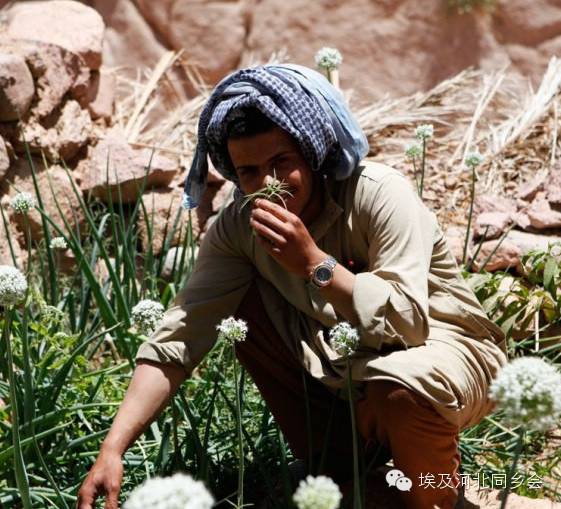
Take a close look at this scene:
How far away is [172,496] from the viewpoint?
118 centimetres

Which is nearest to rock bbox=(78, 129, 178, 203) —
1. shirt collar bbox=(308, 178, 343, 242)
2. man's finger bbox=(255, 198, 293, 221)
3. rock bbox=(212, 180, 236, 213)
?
rock bbox=(212, 180, 236, 213)

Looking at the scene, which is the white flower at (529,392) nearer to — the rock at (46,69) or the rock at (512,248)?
the rock at (512,248)

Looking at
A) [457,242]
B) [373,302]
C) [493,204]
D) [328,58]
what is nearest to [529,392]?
[373,302]

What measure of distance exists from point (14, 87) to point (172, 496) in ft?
11.6

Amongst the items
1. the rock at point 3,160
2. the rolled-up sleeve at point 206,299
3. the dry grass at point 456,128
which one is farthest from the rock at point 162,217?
the rolled-up sleeve at point 206,299

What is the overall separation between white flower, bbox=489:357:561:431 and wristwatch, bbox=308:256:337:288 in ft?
2.71

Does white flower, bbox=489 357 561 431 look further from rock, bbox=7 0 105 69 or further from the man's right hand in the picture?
rock, bbox=7 0 105 69

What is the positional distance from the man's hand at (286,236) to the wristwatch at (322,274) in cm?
1

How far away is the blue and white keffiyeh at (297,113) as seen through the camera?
8.01 feet

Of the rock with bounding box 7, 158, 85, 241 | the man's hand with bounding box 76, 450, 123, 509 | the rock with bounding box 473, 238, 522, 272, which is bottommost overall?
the rock with bounding box 473, 238, 522, 272

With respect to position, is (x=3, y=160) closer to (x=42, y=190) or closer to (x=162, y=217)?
(x=42, y=190)

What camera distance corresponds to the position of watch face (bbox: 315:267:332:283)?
2.25 m

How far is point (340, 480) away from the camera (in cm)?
279

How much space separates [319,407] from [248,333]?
0.28 metres
